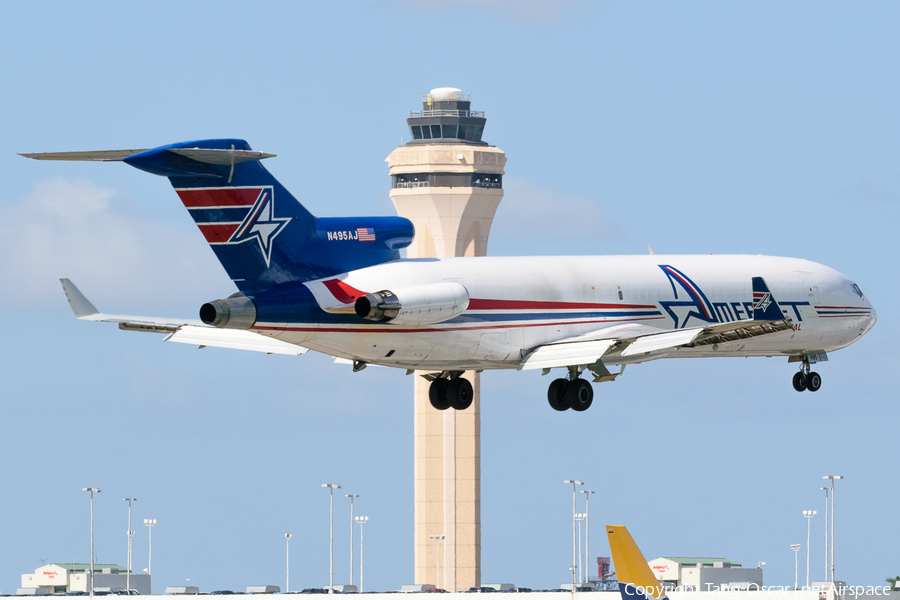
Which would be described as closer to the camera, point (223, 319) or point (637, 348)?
point (223, 319)

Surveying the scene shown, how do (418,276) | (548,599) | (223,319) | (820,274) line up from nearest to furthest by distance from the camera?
(223,319) < (418,276) < (820,274) < (548,599)

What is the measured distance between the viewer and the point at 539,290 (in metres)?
64.9

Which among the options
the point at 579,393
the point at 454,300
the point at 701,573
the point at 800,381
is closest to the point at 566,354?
the point at 579,393

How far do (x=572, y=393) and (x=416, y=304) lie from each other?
8356mm

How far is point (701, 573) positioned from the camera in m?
139

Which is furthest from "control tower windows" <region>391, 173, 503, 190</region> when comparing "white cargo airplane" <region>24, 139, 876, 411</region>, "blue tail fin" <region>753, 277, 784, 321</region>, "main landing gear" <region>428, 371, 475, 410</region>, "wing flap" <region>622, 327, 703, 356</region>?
"wing flap" <region>622, 327, 703, 356</region>

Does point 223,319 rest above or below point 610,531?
above

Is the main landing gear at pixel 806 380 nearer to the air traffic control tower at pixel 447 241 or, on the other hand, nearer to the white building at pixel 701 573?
the white building at pixel 701 573

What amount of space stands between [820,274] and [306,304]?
21.0 metres

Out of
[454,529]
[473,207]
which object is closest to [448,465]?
[454,529]

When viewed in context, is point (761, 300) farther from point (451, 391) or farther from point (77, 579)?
point (77, 579)

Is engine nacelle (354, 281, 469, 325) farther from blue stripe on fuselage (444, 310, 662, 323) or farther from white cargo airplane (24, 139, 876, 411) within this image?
blue stripe on fuselage (444, 310, 662, 323)

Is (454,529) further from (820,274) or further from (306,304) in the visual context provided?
(306,304)

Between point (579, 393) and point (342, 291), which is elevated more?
point (342, 291)
